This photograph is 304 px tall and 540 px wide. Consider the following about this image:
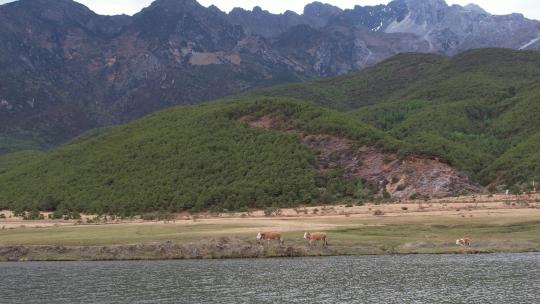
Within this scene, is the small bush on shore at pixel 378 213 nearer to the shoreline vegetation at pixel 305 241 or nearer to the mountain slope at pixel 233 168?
the shoreline vegetation at pixel 305 241

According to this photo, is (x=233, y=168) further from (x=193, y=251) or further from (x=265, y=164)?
(x=193, y=251)

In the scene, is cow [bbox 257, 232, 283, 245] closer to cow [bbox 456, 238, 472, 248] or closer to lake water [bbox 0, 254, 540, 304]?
lake water [bbox 0, 254, 540, 304]

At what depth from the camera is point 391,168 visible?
141 metres

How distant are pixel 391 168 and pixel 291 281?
92016mm

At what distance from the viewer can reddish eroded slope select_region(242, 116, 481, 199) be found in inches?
5134

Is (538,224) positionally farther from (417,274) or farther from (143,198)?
(143,198)

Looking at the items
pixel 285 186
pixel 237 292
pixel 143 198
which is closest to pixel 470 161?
pixel 285 186

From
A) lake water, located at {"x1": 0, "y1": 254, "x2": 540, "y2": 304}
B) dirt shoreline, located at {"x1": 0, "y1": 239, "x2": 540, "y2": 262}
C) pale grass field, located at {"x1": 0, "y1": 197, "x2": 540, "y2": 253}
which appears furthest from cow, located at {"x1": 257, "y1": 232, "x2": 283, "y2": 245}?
lake water, located at {"x1": 0, "y1": 254, "x2": 540, "y2": 304}

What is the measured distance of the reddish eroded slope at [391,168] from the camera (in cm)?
13041

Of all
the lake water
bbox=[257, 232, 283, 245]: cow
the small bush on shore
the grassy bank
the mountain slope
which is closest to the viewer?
the lake water

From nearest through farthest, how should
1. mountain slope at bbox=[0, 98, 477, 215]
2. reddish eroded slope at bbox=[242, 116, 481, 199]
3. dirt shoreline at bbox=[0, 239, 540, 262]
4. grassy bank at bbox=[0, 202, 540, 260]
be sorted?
dirt shoreline at bbox=[0, 239, 540, 262] → grassy bank at bbox=[0, 202, 540, 260] → reddish eroded slope at bbox=[242, 116, 481, 199] → mountain slope at bbox=[0, 98, 477, 215]

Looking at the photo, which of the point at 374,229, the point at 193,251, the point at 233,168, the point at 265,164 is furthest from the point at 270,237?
the point at 233,168

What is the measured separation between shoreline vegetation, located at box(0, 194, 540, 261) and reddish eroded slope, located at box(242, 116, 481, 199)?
25.2 meters

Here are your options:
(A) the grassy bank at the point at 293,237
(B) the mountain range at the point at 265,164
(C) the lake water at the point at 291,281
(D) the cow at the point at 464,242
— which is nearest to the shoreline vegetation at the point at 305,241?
(A) the grassy bank at the point at 293,237
